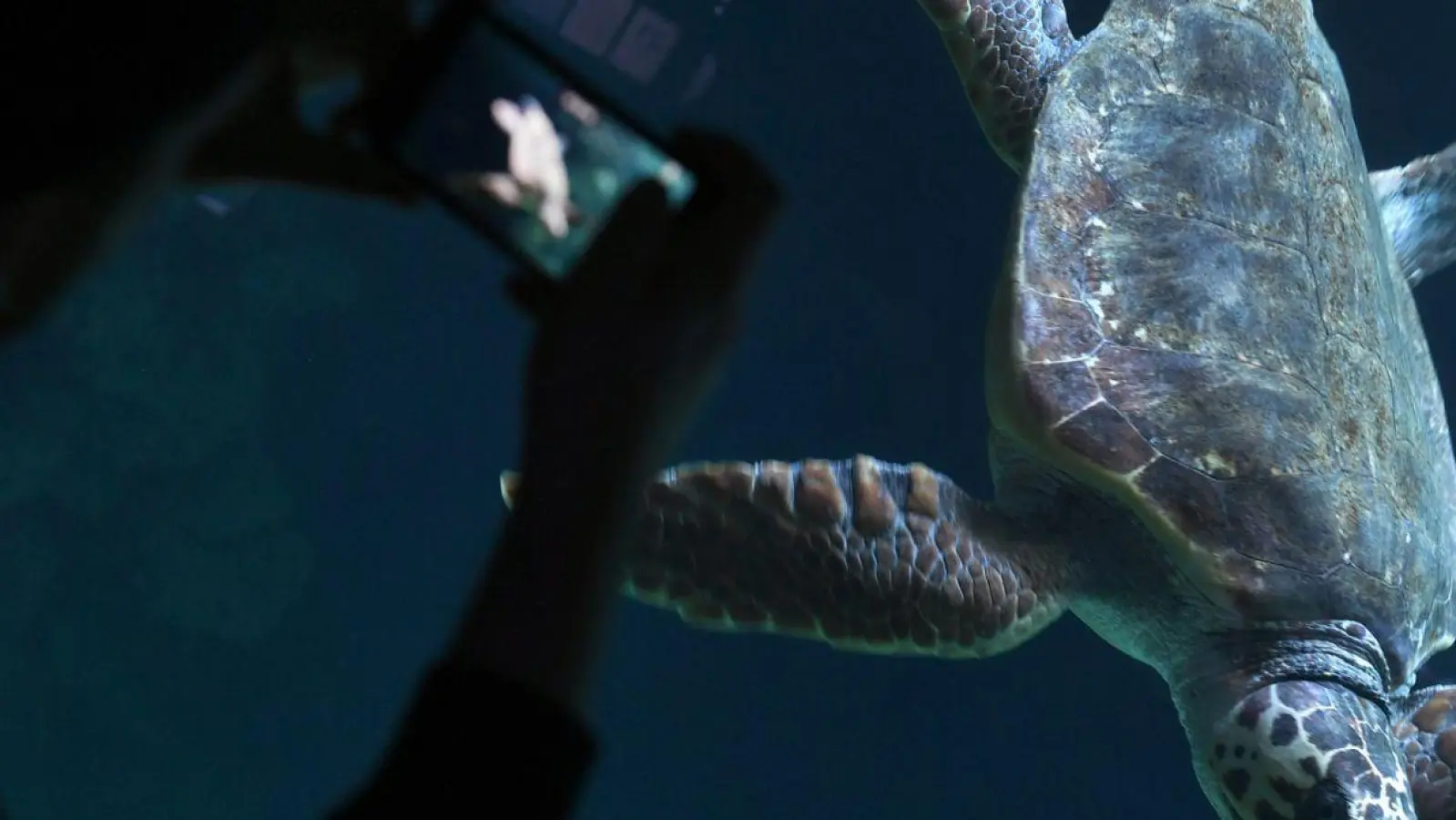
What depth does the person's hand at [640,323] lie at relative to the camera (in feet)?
1.44

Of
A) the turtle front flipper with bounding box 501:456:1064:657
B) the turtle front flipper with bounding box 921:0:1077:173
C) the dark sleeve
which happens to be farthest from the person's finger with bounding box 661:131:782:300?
the turtle front flipper with bounding box 921:0:1077:173

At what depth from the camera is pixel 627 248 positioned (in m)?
0.49

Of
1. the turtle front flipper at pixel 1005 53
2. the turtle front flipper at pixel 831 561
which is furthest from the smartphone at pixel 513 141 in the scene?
the turtle front flipper at pixel 1005 53

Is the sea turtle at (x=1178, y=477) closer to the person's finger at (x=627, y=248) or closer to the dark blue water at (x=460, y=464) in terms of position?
the dark blue water at (x=460, y=464)

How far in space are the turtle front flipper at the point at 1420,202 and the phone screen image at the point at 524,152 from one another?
323cm

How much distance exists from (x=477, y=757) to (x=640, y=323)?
0.21 meters

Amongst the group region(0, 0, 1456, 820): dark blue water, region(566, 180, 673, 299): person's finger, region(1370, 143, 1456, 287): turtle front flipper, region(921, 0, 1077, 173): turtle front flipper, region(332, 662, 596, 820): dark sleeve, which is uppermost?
region(1370, 143, 1456, 287): turtle front flipper

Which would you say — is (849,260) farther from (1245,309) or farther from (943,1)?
(1245,309)

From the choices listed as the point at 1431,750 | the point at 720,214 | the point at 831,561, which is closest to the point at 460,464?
the point at 831,561

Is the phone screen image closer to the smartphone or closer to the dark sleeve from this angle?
the smartphone

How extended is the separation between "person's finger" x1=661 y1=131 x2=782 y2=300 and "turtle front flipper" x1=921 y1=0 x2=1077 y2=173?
1829 millimetres

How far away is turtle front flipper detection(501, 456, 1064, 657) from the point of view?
61.2 inches

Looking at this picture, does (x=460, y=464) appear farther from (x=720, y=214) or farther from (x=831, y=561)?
(x=720, y=214)

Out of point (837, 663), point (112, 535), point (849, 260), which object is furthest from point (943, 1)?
point (112, 535)
